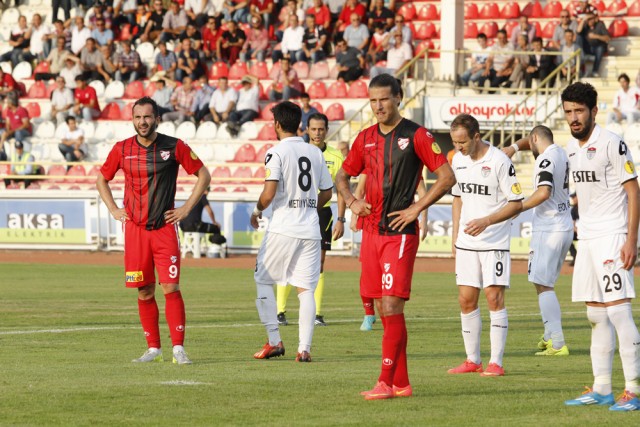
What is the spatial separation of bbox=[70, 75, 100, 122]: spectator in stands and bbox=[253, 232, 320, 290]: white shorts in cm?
2378

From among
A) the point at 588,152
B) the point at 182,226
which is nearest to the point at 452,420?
the point at 588,152

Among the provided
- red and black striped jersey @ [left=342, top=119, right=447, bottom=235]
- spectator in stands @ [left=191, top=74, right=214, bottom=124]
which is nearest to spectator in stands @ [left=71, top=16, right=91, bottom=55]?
spectator in stands @ [left=191, top=74, right=214, bottom=124]

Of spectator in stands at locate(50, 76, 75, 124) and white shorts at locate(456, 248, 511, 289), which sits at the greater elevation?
spectator in stands at locate(50, 76, 75, 124)

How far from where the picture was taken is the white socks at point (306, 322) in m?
10.8

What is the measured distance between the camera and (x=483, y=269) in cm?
1038

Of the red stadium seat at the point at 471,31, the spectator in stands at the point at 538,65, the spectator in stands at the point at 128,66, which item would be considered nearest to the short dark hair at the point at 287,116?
the spectator in stands at the point at 538,65

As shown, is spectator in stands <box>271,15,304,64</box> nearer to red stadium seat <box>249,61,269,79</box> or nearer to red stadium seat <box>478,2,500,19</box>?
red stadium seat <box>249,61,269,79</box>

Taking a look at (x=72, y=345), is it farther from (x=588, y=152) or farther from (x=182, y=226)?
(x=182, y=226)

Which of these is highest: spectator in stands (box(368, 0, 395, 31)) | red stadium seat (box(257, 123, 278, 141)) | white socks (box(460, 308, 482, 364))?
spectator in stands (box(368, 0, 395, 31))

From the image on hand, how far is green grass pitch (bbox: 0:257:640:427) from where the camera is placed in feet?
25.5

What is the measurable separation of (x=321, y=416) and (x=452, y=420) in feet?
2.64

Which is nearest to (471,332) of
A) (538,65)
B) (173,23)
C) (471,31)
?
(538,65)

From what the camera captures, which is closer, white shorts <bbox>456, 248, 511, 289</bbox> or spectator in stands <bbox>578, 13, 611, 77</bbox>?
white shorts <bbox>456, 248, 511, 289</bbox>

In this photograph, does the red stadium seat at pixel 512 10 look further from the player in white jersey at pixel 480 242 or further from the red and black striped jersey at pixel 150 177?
the red and black striped jersey at pixel 150 177
